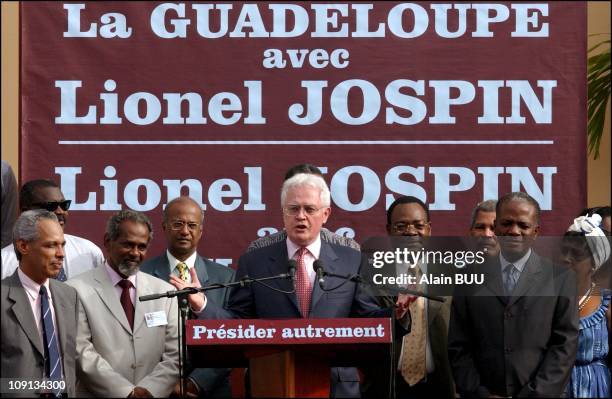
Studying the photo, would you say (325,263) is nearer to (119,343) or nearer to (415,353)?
(415,353)

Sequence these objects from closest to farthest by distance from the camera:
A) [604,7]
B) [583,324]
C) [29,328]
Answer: [29,328], [583,324], [604,7]

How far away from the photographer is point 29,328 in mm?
5508

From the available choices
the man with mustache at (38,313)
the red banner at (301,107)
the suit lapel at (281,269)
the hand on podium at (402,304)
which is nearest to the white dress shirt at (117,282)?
the man with mustache at (38,313)

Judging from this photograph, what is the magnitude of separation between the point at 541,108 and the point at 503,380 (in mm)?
2545

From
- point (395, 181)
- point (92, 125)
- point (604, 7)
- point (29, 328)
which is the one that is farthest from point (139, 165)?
point (604, 7)

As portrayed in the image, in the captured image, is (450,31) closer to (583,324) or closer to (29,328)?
(583,324)

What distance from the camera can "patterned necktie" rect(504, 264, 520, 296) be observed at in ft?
19.1

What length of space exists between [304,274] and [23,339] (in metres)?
1.38

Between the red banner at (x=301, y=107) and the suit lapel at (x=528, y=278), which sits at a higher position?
the red banner at (x=301, y=107)

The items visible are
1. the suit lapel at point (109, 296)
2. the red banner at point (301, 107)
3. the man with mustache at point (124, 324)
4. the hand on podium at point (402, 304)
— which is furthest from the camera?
the red banner at point (301, 107)

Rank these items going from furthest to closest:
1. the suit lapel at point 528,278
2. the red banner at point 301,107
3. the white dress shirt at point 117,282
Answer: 1. the red banner at point 301,107
2. the white dress shirt at point 117,282
3. the suit lapel at point 528,278

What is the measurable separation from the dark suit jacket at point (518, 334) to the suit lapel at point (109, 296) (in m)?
1.71

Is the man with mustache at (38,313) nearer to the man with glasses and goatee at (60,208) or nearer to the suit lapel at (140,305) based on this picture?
the suit lapel at (140,305)

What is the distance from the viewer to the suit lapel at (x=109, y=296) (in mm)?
6023
